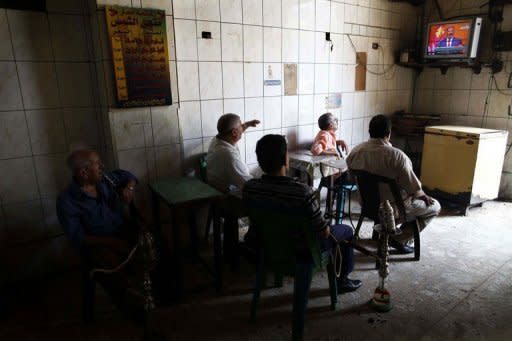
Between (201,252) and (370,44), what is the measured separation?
10.6 feet

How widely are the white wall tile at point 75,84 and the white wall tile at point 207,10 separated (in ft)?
3.29

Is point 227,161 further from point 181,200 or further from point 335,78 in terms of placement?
point 335,78

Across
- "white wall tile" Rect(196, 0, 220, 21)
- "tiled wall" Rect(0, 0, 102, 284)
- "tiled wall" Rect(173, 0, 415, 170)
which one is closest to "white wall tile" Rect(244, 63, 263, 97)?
"tiled wall" Rect(173, 0, 415, 170)

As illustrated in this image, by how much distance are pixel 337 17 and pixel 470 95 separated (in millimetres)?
2097

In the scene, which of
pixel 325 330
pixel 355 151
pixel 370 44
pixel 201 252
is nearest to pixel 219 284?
pixel 201 252

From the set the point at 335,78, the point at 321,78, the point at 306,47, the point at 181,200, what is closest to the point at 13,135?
the point at 181,200

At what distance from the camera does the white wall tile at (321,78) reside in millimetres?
3979

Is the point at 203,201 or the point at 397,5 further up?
the point at 397,5

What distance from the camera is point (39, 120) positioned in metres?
2.59

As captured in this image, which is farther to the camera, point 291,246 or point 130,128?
point 130,128

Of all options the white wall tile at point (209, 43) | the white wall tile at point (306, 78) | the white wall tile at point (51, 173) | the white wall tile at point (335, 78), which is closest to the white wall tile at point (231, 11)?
the white wall tile at point (209, 43)

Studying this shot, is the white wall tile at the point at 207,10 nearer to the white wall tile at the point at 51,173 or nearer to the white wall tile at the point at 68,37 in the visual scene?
the white wall tile at the point at 68,37

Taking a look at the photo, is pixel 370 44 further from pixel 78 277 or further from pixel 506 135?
pixel 78 277

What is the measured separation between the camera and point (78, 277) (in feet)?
9.20
